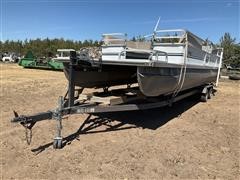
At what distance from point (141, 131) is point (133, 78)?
2.28 metres

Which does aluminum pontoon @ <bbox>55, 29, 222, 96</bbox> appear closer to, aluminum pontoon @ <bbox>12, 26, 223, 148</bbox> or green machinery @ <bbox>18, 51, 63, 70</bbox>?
aluminum pontoon @ <bbox>12, 26, 223, 148</bbox>

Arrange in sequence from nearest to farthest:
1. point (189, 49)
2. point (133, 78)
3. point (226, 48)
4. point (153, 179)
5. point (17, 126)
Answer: point (153, 179) < point (17, 126) < point (189, 49) < point (133, 78) < point (226, 48)

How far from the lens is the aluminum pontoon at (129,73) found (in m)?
4.40

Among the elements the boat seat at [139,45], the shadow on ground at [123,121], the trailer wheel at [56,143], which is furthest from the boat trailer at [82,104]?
the boat seat at [139,45]

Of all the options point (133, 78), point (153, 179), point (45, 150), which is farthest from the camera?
point (133, 78)

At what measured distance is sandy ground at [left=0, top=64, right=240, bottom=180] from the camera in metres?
3.55

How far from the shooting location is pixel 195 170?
3.71m

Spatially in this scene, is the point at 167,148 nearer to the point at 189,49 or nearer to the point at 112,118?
the point at 112,118

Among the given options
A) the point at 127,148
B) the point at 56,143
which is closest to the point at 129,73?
the point at 127,148

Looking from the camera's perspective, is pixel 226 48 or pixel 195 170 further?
pixel 226 48

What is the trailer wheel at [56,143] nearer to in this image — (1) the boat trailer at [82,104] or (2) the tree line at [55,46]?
(1) the boat trailer at [82,104]

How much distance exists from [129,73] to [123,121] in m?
1.46

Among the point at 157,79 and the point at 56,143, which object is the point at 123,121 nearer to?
the point at 157,79

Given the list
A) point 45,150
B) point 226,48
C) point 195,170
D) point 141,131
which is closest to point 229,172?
point 195,170
